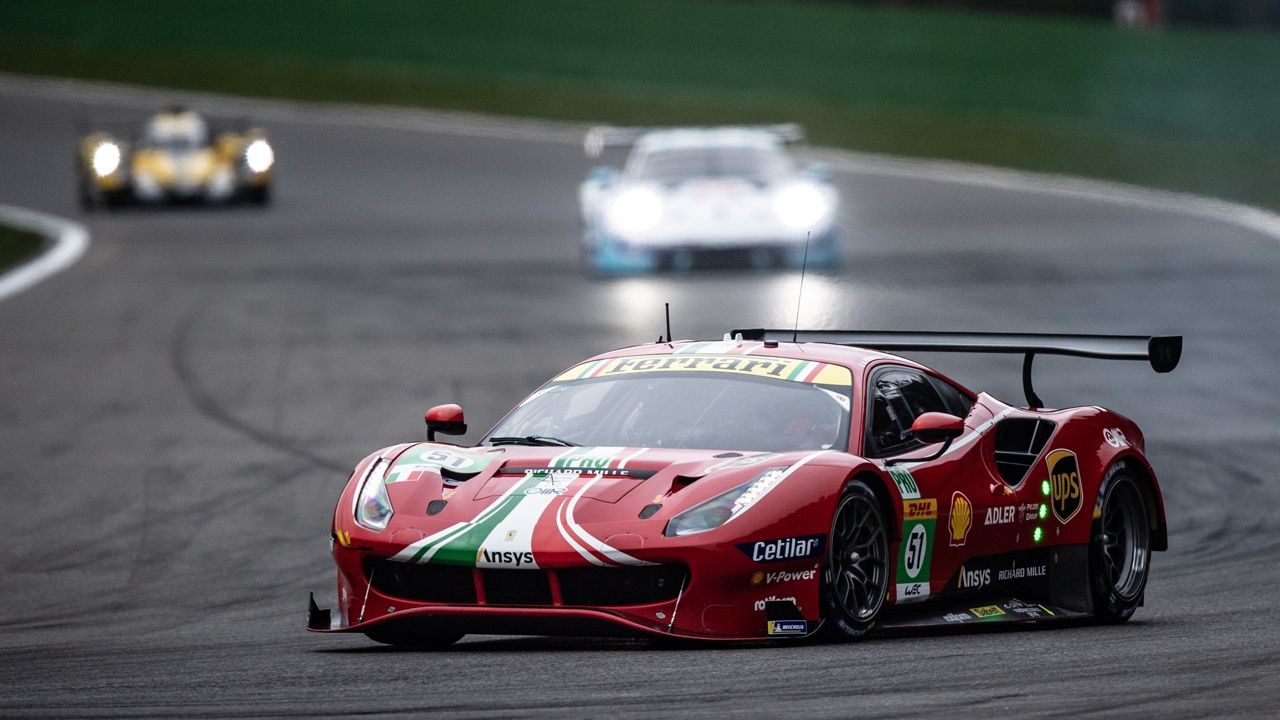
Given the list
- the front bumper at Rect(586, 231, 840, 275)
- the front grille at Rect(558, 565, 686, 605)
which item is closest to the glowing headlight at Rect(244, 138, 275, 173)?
the front bumper at Rect(586, 231, 840, 275)

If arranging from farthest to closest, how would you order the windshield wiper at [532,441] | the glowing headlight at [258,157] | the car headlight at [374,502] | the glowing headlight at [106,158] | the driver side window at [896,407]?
the glowing headlight at [258,157]
the glowing headlight at [106,158]
the driver side window at [896,407]
the windshield wiper at [532,441]
the car headlight at [374,502]

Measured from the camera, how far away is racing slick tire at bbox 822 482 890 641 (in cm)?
668

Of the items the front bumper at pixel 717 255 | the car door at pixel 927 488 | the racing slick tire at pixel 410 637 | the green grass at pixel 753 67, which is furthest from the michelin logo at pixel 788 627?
the green grass at pixel 753 67

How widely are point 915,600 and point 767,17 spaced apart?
96.7ft

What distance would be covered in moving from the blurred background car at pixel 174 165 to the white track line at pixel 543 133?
23.7ft

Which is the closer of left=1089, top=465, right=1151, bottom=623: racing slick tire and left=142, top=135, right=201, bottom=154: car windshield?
left=1089, top=465, right=1151, bottom=623: racing slick tire

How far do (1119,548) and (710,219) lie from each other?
1122 centimetres

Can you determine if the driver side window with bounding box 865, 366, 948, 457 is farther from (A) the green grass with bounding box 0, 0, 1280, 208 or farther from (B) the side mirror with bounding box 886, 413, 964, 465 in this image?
(A) the green grass with bounding box 0, 0, 1280, 208

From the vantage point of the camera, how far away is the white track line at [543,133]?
25.7 metres

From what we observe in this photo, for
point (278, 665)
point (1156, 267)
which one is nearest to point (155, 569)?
point (278, 665)

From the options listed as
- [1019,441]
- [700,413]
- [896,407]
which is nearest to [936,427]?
[896,407]

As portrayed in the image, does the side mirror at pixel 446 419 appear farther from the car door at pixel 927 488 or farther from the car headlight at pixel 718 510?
the car door at pixel 927 488

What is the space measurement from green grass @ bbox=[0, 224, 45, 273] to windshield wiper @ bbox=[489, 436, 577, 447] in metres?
13.1

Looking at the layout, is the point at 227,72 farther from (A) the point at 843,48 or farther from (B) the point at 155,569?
(B) the point at 155,569
